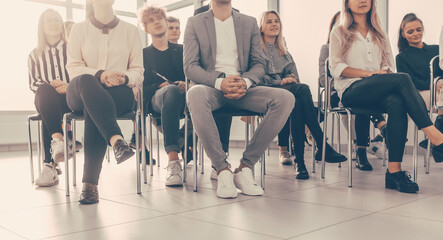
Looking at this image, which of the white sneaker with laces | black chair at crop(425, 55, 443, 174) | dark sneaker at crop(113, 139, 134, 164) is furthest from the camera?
black chair at crop(425, 55, 443, 174)

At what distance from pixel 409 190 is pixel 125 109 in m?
1.30

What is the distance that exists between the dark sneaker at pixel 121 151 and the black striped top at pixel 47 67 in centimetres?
111

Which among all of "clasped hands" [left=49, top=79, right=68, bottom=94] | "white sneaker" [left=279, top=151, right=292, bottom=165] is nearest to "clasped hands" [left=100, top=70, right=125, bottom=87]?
"clasped hands" [left=49, top=79, right=68, bottom=94]

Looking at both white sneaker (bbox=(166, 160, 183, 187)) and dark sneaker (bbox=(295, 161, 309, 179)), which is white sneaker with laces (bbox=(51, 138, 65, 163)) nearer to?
white sneaker (bbox=(166, 160, 183, 187))

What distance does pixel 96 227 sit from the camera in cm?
135

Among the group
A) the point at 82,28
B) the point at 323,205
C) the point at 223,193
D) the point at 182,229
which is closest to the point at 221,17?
the point at 82,28

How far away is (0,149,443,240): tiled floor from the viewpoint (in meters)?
1.26

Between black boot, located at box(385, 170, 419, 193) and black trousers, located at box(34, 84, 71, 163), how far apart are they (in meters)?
1.65

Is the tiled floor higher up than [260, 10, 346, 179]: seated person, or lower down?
lower down

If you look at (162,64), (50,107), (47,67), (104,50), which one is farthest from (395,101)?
(47,67)

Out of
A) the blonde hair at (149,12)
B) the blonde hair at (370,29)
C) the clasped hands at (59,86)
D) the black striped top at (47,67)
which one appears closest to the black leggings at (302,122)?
the blonde hair at (370,29)

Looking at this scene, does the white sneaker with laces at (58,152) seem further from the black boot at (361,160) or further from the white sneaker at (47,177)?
the black boot at (361,160)

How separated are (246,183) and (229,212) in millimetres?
380

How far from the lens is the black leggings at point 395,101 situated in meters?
1.90
